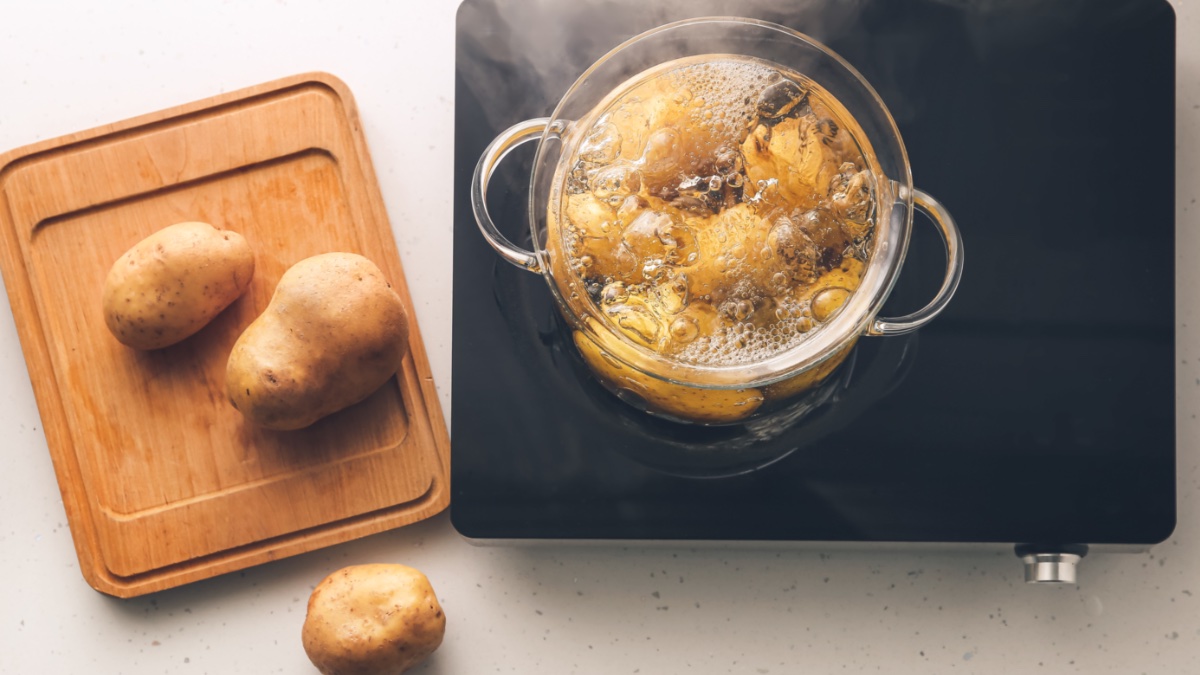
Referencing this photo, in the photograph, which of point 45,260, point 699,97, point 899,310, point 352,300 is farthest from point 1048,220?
point 45,260

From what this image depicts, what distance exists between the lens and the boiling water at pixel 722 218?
58 cm

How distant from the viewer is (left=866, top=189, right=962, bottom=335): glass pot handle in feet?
2.07

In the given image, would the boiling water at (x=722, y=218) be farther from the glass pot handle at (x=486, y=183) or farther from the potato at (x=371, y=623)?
the potato at (x=371, y=623)

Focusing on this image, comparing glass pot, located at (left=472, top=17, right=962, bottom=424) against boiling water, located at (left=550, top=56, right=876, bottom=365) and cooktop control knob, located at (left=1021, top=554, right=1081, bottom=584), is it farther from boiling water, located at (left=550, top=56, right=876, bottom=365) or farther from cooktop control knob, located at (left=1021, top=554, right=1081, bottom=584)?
cooktop control knob, located at (left=1021, top=554, right=1081, bottom=584)

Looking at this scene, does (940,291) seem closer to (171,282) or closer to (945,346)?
(945,346)

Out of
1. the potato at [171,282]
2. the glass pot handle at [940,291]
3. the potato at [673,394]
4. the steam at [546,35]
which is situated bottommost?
the potato at [673,394]

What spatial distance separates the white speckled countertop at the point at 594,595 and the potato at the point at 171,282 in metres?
0.14

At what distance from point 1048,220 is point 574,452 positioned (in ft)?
1.30

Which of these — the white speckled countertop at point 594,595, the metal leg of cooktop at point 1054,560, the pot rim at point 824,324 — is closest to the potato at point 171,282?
the white speckled countertop at point 594,595

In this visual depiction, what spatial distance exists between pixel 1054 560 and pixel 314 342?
59cm

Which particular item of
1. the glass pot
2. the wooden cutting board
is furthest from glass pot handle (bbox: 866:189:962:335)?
the wooden cutting board

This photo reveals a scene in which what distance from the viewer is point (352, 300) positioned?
0.70 meters

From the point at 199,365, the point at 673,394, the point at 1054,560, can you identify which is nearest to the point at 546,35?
the point at 673,394

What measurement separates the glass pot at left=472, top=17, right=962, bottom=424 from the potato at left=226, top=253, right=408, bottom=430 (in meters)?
0.12
